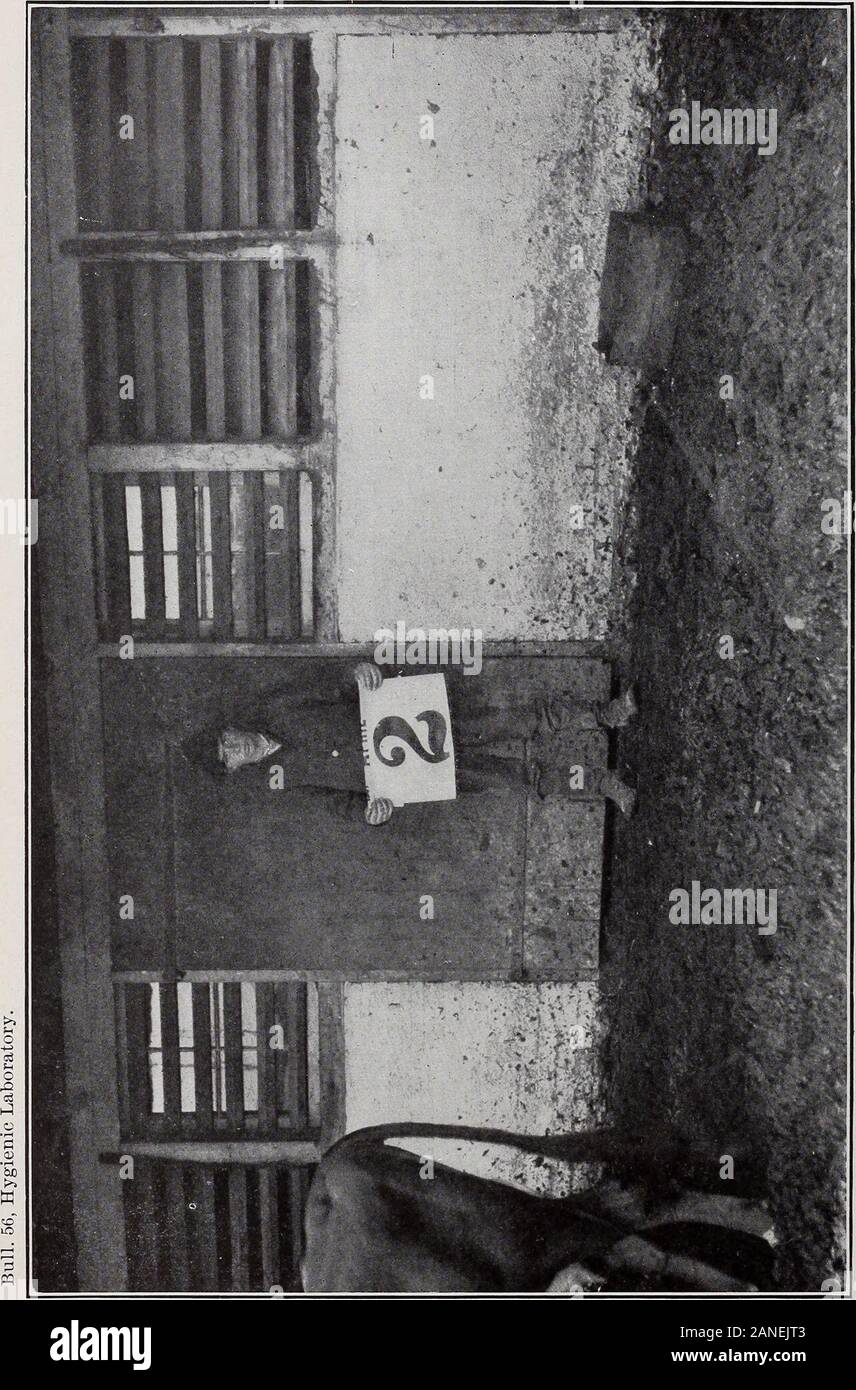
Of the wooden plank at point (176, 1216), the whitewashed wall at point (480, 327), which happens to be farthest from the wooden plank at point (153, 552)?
the wooden plank at point (176, 1216)

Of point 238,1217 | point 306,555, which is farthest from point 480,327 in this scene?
point 238,1217

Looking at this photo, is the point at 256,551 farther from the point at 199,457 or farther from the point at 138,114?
the point at 138,114

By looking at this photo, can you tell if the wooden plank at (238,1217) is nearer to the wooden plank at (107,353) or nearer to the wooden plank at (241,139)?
the wooden plank at (107,353)

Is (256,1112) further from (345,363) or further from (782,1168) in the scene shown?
(345,363)

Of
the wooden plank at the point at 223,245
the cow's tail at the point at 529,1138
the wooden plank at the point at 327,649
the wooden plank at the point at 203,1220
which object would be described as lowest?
the wooden plank at the point at 203,1220

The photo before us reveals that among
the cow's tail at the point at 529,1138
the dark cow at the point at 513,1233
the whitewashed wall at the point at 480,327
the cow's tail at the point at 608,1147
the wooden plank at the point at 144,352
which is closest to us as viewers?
the dark cow at the point at 513,1233
